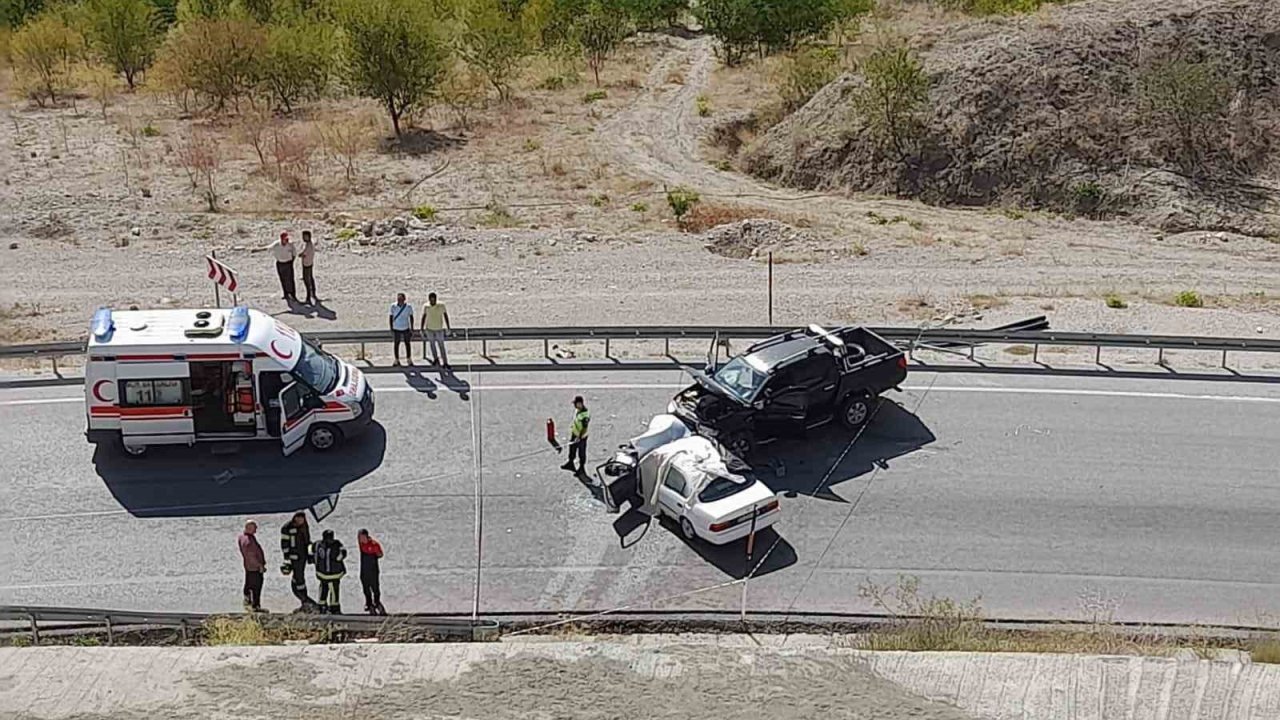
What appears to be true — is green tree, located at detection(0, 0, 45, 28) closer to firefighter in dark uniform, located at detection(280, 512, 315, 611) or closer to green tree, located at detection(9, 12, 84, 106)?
green tree, located at detection(9, 12, 84, 106)

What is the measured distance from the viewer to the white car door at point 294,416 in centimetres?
1731

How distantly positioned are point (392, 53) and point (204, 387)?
26.5 metres

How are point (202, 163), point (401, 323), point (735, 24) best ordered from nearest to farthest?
point (401, 323) → point (202, 163) → point (735, 24)

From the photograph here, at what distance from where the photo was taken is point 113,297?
2569cm

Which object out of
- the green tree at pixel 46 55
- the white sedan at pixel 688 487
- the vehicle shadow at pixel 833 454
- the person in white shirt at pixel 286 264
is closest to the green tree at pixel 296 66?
the green tree at pixel 46 55

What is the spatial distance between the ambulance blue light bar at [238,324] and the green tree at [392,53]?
25361 millimetres

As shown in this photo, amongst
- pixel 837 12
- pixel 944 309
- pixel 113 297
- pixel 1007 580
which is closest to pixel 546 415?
pixel 1007 580

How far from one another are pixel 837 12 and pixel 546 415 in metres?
37.9

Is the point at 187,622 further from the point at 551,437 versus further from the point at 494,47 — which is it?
the point at 494,47

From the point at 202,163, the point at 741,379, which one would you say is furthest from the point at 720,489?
the point at 202,163

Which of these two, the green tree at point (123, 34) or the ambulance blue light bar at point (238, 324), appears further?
the green tree at point (123, 34)

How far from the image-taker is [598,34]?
184 feet

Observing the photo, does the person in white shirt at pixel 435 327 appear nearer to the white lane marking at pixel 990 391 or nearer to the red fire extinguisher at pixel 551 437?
the white lane marking at pixel 990 391

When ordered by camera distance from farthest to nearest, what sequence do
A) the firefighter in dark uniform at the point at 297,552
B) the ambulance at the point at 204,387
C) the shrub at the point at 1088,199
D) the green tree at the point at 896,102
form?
the green tree at the point at 896,102 → the shrub at the point at 1088,199 → the ambulance at the point at 204,387 → the firefighter in dark uniform at the point at 297,552
